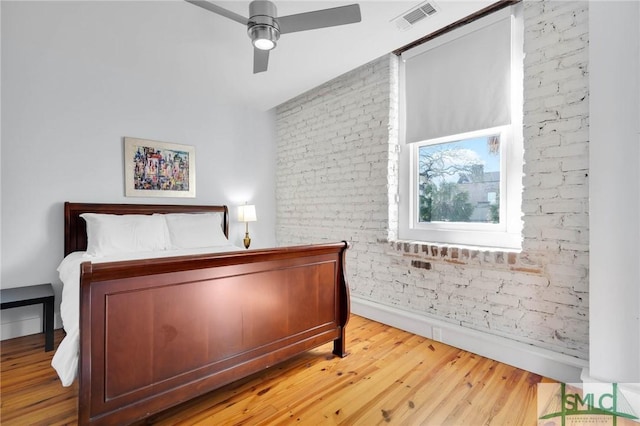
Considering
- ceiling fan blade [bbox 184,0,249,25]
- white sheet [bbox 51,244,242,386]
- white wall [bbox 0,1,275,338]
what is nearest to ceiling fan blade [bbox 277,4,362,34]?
ceiling fan blade [bbox 184,0,249,25]

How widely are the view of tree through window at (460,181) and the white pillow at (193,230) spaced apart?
215 cm

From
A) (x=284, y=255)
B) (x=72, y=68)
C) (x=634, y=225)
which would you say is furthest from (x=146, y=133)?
(x=634, y=225)

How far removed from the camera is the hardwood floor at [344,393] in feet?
5.49

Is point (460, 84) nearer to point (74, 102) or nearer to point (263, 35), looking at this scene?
point (263, 35)

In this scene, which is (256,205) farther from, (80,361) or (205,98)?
(80,361)

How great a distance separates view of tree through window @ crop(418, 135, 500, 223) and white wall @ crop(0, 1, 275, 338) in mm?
2287

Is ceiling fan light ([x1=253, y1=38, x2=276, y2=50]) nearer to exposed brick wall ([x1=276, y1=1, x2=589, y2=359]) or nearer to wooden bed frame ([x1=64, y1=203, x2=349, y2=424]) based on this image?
wooden bed frame ([x1=64, y1=203, x2=349, y2=424])

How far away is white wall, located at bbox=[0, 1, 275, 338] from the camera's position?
2442 millimetres

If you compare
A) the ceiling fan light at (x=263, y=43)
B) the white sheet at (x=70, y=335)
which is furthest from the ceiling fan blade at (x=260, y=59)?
the white sheet at (x=70, y=335)

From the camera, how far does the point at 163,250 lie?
3.04 meters

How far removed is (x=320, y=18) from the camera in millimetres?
1944

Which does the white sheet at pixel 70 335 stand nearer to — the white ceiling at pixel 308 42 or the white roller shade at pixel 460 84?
the white ceiling at pixel 308 42

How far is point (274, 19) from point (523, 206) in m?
2.09

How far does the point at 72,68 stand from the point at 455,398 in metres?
4.11
